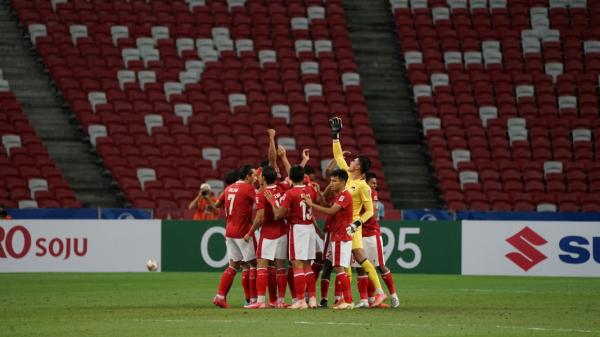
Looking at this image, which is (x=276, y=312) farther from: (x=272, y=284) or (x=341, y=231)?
(x=341, y=231)

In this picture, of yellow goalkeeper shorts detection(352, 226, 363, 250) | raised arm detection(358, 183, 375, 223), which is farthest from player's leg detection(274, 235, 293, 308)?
raised arm detection(358, 183, 375, 223)

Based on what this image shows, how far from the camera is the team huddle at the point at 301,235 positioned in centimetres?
1752

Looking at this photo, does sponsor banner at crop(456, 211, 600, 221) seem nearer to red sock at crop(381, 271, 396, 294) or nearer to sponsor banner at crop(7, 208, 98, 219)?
sponsor banner at crop(7, 208, 98, 219)

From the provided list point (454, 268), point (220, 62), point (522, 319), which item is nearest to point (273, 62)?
point (220, 62)

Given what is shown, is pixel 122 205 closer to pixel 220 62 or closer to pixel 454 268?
pixel 220 62

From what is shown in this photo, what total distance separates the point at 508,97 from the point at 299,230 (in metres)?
23.1

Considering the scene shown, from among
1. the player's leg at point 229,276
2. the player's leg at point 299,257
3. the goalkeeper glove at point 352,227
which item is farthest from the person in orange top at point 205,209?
the goalkeeper glove at point 352,227

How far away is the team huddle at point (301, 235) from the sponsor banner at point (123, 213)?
11.8 m

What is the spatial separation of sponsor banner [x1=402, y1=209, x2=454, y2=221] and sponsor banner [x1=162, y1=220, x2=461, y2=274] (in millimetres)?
2133

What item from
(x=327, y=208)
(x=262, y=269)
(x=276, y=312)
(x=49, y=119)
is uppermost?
(x=49, y=119)

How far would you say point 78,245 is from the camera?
28312 millimetres

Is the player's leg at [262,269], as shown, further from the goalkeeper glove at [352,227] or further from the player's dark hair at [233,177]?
the player's dark hair at [233,177]

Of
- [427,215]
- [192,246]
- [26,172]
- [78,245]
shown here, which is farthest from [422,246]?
[26,172]

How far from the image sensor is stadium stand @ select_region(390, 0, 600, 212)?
36688 millimetres
